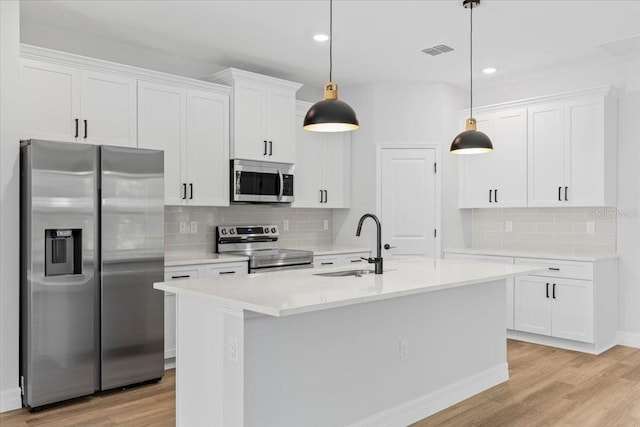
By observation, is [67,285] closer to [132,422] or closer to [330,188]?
[132,422]

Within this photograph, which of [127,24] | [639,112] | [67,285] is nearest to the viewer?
[67,285]

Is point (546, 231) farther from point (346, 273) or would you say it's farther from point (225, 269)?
point (225, 269)

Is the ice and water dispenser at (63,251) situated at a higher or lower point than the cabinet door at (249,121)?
lower

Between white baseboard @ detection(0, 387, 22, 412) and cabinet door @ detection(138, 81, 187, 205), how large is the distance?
1.87m

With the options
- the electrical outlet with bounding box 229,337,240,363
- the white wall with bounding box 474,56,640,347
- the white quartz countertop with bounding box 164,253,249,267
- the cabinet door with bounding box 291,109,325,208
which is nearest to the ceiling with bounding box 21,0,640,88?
the white wall with bounding box 474,56,640,347

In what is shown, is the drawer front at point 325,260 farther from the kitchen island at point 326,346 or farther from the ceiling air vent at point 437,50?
the ceiling air vent at point 437,50

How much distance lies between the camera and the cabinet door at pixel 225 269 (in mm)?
4539

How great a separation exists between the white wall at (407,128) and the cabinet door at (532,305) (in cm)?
105

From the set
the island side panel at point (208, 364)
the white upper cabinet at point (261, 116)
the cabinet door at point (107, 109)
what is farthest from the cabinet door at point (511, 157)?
the island side panel at point (208, 364)

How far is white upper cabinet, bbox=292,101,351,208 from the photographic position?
582 centimetres

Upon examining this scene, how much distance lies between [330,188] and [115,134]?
2.64 metres

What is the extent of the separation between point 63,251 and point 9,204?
0.48 m

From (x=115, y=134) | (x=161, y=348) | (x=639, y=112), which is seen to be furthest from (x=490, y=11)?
(x=161, y=348)

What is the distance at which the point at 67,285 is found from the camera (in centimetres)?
358
